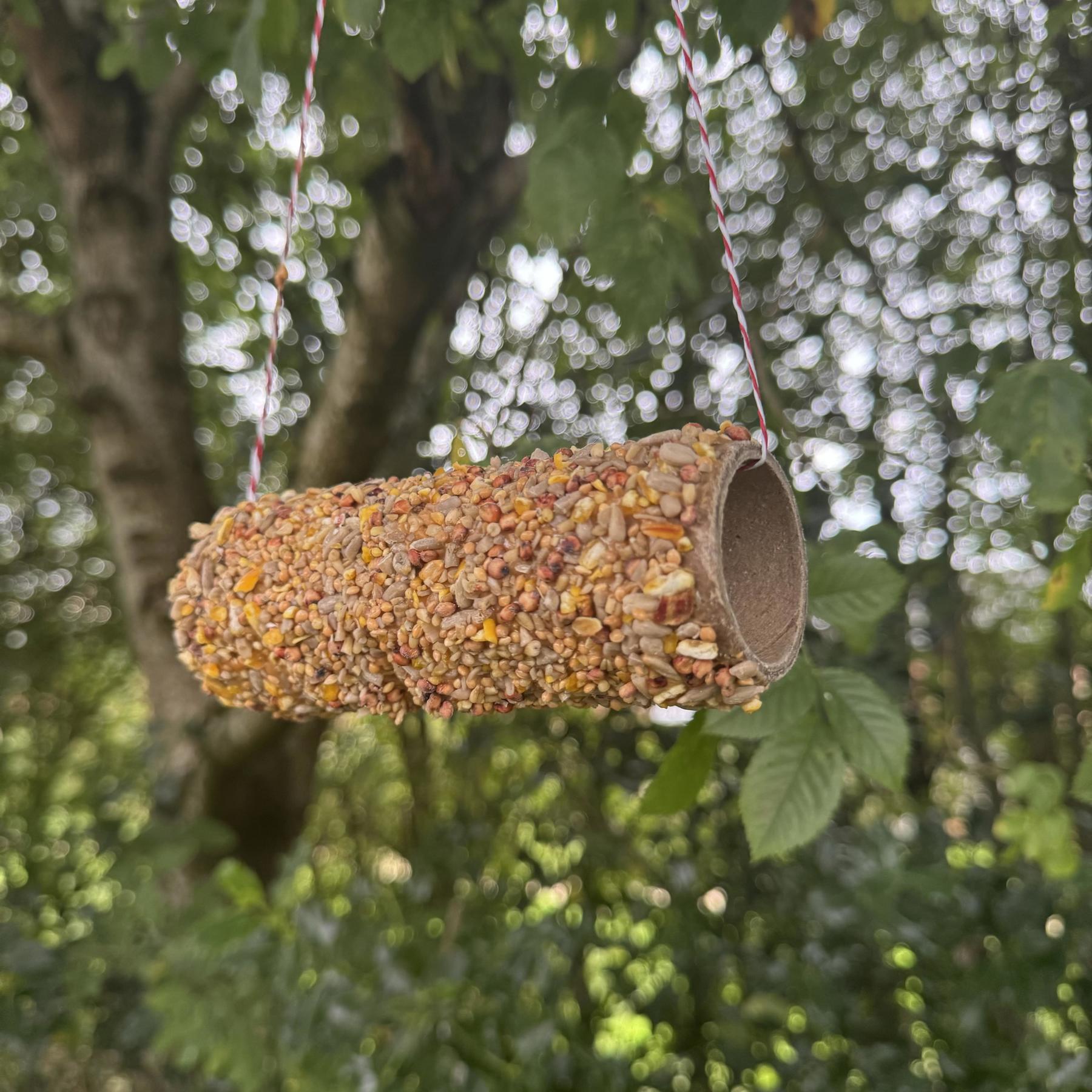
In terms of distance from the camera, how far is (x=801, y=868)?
5.35ft

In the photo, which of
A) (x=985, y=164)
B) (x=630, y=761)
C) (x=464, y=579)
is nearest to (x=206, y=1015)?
(x=630, y=761)

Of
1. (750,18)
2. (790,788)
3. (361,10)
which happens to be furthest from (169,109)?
(790,788)

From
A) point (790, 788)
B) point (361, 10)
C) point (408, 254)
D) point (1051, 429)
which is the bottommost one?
point (790, 788)

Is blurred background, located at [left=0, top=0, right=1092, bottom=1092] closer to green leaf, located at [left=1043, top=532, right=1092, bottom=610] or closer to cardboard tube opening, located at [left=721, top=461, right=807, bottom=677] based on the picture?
green leaf, located at [left=1043, top=532, right=1092, bottom=610]

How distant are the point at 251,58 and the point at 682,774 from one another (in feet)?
2.39

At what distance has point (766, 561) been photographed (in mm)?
564

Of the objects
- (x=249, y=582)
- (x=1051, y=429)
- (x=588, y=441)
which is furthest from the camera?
(x=588, y=441)

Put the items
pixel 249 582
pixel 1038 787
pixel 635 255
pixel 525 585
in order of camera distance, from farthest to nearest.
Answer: pixel 1038 787
pixel 635 255
pixel 249 582
pixel 525 585

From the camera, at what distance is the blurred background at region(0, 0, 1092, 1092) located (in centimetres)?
105

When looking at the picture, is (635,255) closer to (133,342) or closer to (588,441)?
(588,441)

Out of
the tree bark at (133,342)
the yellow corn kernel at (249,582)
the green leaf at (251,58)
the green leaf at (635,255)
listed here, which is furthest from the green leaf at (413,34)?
the tree bark at (133,342)

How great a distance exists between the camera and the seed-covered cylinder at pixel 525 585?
0.48 metres

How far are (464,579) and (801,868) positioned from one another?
4.38 ft

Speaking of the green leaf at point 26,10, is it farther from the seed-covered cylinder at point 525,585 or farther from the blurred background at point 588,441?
the seed-covered cylinder at point 525,585
